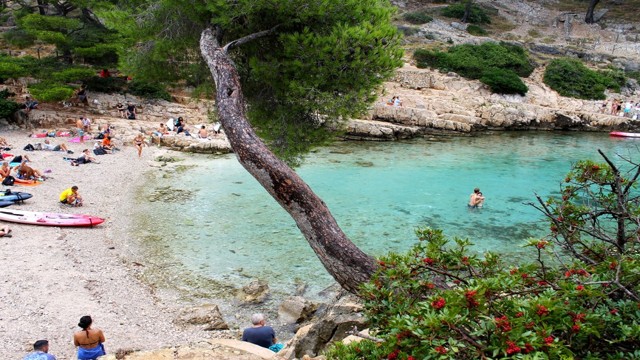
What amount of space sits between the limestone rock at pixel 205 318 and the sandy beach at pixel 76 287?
0.67ft

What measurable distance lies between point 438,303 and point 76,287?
10.1 metres

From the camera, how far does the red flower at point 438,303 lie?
316 cm

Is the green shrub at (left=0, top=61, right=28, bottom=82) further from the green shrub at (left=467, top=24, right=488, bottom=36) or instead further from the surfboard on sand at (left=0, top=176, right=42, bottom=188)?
the green shrub at (left=467, top=24, right=488, bottom=36)

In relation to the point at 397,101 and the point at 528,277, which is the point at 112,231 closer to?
the point at 528,277

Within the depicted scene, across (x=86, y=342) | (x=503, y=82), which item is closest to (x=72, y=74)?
(x=86, y=342)

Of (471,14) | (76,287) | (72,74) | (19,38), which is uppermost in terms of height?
(471,14)

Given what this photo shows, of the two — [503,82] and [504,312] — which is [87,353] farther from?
[503,82]

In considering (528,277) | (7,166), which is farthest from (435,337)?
(7,166)

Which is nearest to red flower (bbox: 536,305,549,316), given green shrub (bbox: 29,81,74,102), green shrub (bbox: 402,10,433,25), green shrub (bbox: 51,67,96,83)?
green shrub (bbox: 29,81,74,102)

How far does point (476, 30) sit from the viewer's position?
4909cm

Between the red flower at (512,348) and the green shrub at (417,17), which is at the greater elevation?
the green shrub at (417,17)

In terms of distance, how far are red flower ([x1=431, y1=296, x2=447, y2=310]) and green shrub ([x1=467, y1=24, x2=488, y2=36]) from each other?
50.6 metres

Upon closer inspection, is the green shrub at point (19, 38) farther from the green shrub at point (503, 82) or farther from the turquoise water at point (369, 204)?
the green shrub at point (503, 82)

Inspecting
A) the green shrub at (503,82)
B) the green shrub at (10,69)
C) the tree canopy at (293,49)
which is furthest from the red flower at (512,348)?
the green shrub at (503,82)
